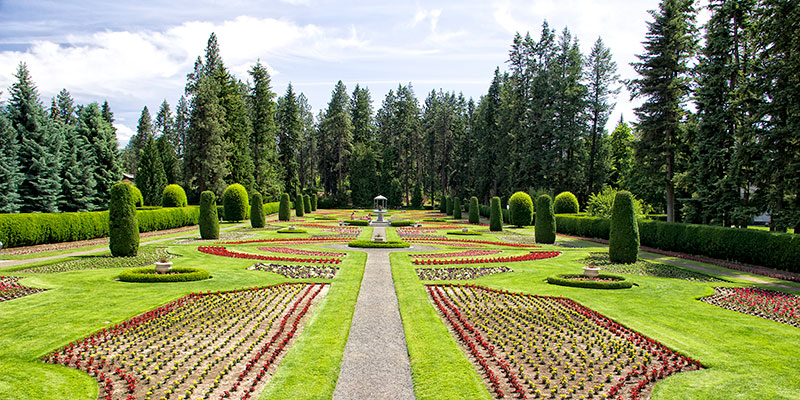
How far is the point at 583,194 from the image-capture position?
45.7 metres

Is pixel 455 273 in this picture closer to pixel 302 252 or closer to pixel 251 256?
pixel 302 252

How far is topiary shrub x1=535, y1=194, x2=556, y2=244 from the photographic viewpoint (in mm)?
24562

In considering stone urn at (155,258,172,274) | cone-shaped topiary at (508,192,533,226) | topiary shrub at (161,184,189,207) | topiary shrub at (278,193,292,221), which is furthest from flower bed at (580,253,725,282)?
topiary shrub at (161,184,189,207)

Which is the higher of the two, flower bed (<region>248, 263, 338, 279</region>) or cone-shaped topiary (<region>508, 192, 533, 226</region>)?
cone-shaped topiary (<region>508, 192, 533, 226</region>)

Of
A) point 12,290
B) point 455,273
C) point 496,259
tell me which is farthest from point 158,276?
point 496,259

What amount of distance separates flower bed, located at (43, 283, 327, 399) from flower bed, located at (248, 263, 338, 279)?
10.8ft

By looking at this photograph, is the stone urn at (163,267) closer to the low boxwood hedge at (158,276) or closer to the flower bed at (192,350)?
the low boxwood hedge at (158,276)

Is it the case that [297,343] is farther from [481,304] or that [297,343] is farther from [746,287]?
[746,287]

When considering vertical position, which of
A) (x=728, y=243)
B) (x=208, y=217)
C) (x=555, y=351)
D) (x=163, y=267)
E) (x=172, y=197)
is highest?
(x=172, y=197)

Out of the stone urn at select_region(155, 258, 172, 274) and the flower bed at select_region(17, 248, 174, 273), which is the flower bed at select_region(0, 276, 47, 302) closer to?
the flower bed at select_region(17, 248, 174, 273)

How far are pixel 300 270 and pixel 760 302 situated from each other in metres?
12.3

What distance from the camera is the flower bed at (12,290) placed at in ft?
33.8

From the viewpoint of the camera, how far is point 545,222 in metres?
24.5

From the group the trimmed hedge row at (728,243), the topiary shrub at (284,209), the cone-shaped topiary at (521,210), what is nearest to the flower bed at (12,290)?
the trimmed hedge row at (728,243)
